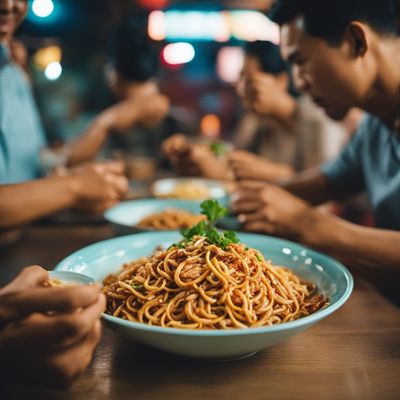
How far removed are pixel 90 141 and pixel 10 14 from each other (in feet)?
5.04

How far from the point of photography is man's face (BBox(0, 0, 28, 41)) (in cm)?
206

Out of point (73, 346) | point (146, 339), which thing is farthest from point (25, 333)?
point (146, 339)

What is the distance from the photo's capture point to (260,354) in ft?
3.70

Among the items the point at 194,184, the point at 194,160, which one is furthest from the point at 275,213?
the point at 194,160

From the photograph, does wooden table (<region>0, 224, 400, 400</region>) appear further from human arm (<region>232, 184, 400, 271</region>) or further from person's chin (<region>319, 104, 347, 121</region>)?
person's chin (<region>319, 104, 347, 121</region>)

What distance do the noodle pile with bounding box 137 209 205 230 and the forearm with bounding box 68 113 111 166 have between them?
1687 mm

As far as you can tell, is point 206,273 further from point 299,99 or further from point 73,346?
point 299,99

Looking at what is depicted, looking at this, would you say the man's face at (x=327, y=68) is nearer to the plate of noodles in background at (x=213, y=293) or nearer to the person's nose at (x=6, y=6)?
the plate of noodles in background at (x=213, y=293)

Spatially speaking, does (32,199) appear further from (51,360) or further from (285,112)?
(285,112)

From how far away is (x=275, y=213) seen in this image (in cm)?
175

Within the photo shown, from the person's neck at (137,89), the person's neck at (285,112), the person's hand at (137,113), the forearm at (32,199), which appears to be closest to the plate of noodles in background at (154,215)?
the forearm at (32,199)

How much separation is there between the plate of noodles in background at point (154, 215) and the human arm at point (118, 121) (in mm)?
1348

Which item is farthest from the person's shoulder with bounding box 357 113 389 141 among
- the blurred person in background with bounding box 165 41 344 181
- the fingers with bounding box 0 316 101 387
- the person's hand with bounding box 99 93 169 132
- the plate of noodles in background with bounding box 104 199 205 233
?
the fingers with bounding box 0 316 101 387

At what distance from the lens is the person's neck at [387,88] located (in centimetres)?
181
